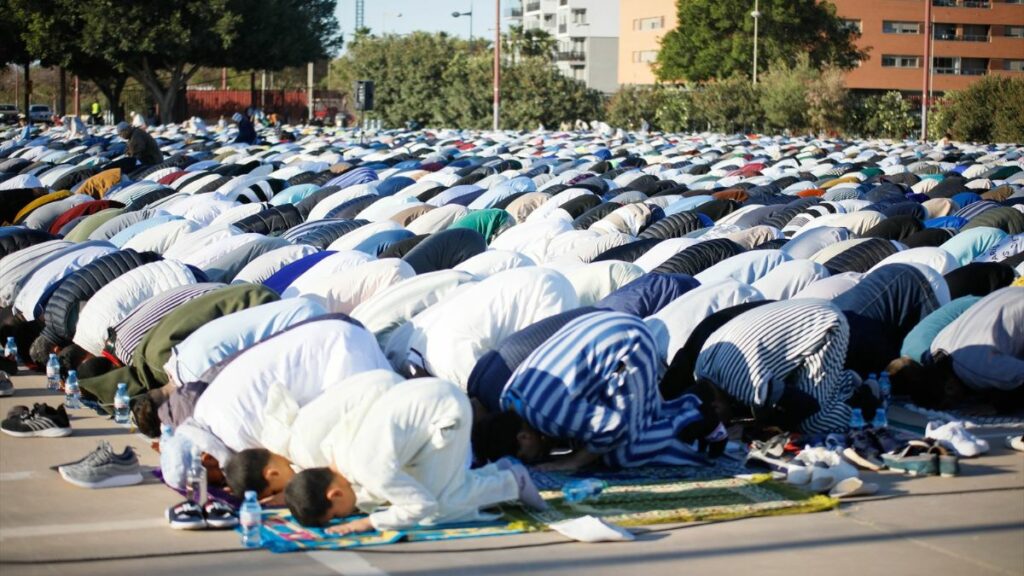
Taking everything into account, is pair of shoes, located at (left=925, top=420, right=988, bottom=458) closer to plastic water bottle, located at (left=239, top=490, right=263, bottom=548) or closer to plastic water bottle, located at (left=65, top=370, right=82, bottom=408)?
plastic water bottle, located at (left=239, top=490, right=263, bottom=548)

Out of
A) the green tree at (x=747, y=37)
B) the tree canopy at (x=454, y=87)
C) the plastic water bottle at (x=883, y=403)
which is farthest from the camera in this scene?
the green tree at (x=747, y=37)

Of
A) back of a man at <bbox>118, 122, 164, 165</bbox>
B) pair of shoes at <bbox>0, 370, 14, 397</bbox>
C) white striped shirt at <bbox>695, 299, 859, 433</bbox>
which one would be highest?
back of a man at <bbox>118, 122, 164, 165</bbox>

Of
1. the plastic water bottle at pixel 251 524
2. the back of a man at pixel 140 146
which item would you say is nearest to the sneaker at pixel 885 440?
the plastic water bottle at pixel 251 524

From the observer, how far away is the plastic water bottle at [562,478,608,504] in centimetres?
574

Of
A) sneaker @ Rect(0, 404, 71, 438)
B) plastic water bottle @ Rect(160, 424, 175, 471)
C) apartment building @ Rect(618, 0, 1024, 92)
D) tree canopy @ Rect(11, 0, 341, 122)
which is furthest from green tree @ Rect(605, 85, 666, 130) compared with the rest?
plastic water bottle @ Rect(160, 424, 175, 471)

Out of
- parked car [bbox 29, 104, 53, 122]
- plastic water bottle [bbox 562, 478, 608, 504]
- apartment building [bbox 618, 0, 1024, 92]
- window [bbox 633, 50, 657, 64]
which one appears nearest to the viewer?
plastic water bottle [bbox 562, 478, 608, 504]

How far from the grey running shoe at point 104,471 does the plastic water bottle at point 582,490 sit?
1.90 metres

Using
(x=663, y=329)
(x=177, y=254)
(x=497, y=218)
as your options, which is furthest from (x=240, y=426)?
(x=497, y=218)

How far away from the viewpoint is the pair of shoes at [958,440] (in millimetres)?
6391

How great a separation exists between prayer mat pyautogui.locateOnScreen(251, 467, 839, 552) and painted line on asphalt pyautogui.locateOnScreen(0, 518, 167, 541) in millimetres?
A: 465

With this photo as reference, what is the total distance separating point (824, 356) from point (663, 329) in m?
0.97

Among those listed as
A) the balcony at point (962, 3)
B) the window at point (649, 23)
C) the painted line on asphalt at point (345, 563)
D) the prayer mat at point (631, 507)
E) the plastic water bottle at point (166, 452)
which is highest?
the balcony at point (962, 3)

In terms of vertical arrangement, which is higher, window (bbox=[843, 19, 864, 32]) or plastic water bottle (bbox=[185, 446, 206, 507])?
window (bbox=[843, 19, 864, 32])

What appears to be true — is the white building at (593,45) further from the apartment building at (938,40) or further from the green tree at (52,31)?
the green tree at (52,31)
